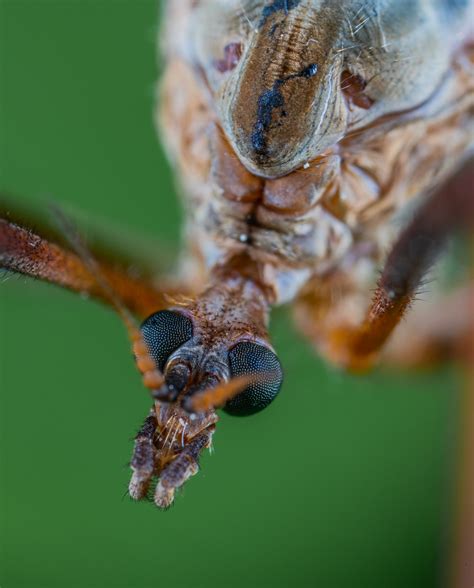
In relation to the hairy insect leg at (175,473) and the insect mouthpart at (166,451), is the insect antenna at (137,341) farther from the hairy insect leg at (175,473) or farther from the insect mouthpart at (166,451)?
the hairy insect leg at (175,473)

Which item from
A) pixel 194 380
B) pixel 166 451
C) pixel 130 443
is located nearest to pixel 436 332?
pixel 130 443

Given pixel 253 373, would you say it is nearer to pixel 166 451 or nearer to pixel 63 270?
pixel 166 451

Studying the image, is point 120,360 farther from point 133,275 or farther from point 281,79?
point 281,79

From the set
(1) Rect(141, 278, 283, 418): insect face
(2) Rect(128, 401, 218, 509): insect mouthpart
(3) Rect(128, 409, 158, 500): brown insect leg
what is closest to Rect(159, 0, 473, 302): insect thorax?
(1) Rect(141, 278, 283, 418): insect face

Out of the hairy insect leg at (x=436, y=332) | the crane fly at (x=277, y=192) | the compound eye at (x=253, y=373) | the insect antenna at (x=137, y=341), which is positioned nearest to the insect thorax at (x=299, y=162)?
the crane fly at (x=277, y=192)

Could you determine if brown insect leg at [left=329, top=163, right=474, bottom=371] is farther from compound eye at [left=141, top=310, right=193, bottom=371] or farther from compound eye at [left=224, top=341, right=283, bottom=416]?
compound eye at [left=141, top=310, right=193, bottom=371]

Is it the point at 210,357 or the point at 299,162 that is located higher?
the point at 299,162
